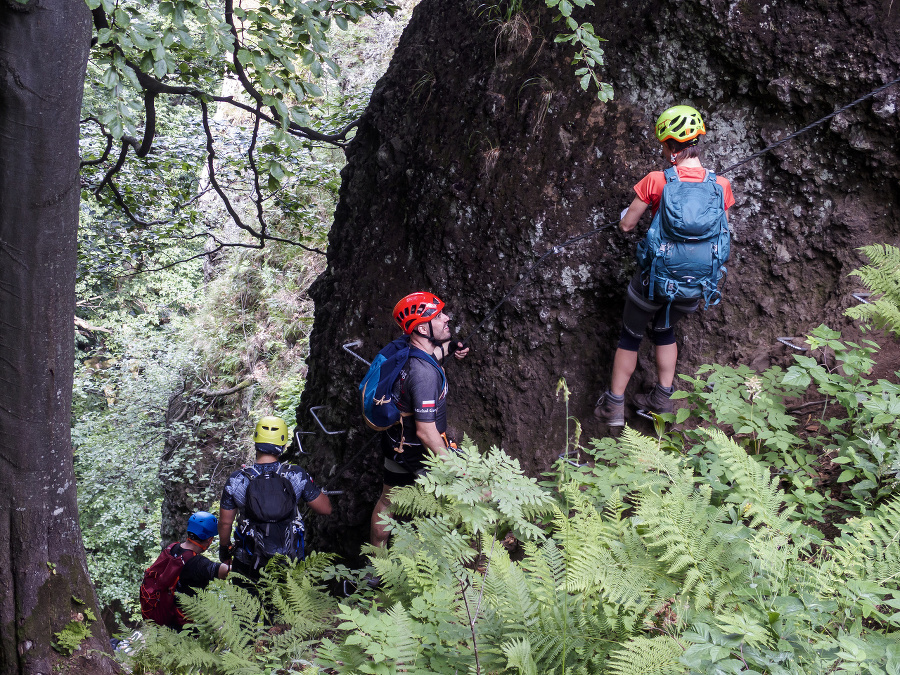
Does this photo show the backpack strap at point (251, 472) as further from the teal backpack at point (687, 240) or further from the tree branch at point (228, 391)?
the tree branch at point (228, 391)

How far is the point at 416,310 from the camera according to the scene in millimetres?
4578

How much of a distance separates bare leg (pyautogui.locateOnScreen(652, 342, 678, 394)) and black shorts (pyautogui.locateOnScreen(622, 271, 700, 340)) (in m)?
A: 0.16

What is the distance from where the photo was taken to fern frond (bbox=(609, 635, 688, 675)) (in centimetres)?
206

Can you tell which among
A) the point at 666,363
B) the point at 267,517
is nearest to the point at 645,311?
the point at 666,363

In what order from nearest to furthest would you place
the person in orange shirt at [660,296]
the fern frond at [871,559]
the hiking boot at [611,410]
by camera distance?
the fern frond at [871,559], the person in orange shirt at [660,296], the hiking boot at [611,410]

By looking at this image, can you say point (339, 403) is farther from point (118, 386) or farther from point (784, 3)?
point (118, 386)

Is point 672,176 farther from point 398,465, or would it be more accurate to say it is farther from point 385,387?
point 398,465

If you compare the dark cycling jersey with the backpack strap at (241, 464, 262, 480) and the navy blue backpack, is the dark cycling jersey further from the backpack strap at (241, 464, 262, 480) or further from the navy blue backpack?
the backpack strap at (241, 464, 262, 480)

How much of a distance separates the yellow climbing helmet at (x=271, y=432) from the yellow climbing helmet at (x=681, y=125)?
12.5ft

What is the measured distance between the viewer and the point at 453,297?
567cm

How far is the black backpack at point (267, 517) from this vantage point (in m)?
5.10

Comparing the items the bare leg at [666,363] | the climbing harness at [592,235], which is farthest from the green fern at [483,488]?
the bare leg at [666,363]

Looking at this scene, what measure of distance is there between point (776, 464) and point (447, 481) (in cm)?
243

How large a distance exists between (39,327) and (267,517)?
A: 2253 mm
